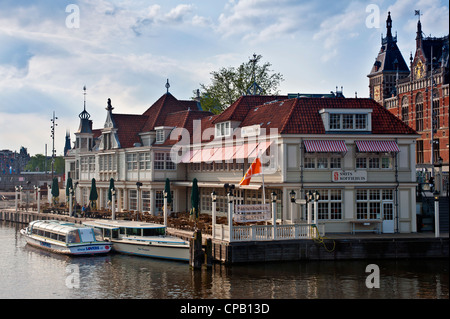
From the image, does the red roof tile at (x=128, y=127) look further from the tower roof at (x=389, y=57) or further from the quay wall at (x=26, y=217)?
the tower roof at (x=389, y=57)

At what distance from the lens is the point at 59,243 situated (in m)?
47.2

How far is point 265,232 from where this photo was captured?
39.3m

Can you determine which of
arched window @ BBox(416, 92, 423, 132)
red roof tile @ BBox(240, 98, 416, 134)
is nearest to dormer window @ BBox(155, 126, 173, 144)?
red roof tile @ BBox(240, 98, 416, 134)

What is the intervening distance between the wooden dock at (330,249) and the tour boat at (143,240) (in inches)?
73.2

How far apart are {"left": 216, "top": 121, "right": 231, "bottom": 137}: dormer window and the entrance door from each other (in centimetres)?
1481

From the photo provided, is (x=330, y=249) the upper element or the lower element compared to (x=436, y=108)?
lower

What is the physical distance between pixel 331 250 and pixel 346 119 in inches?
416

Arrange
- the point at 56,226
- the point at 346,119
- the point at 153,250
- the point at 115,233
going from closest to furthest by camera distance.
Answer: the point at 153,250 < the point at 346,119 < the point at 115,233 < the point at 56,226

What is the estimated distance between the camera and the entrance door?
145ft

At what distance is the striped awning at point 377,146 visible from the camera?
44031 mm

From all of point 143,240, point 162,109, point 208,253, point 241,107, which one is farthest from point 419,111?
point 208,253

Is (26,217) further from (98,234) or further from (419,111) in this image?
(419,111)

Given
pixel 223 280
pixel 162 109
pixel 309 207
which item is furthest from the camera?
pixel 162 109
